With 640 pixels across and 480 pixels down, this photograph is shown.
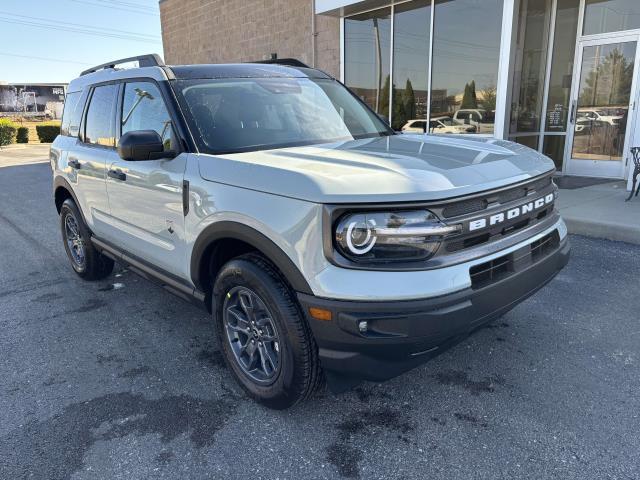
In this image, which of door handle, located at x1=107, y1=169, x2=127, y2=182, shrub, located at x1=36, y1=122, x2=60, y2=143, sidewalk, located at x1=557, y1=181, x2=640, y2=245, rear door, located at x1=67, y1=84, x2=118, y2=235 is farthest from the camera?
shrub, located at x1=36, y1=122, x2=60, y2=143

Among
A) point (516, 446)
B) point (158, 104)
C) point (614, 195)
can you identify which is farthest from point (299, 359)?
point (614, 195)

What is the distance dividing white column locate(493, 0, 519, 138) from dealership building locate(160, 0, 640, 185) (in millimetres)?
17

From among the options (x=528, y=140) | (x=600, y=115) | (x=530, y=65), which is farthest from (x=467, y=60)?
(x=600, y=115)

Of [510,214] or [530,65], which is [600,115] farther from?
[510,214]

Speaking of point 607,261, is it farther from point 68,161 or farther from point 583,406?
point 68,161

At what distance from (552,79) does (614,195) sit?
348 centimetres

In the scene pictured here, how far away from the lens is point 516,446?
95.3 inches

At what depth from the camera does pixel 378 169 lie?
7.95 ft

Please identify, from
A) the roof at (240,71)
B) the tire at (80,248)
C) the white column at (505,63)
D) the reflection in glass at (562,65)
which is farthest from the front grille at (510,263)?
the reflection in glass at (562,65)

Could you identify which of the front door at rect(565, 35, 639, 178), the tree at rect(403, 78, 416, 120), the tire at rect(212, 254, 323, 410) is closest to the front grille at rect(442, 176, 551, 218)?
the tire at rect(212, 254, 323, 410)

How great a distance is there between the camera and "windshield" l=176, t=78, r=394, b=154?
3.12 m

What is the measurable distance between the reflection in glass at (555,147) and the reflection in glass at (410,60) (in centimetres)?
257

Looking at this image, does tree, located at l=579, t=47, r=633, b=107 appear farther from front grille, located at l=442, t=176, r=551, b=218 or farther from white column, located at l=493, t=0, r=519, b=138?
front grille, located at l=442, t=176, r=551, b=218

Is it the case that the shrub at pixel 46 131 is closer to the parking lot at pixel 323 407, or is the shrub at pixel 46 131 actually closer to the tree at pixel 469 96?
the tree at pixel 469 96
